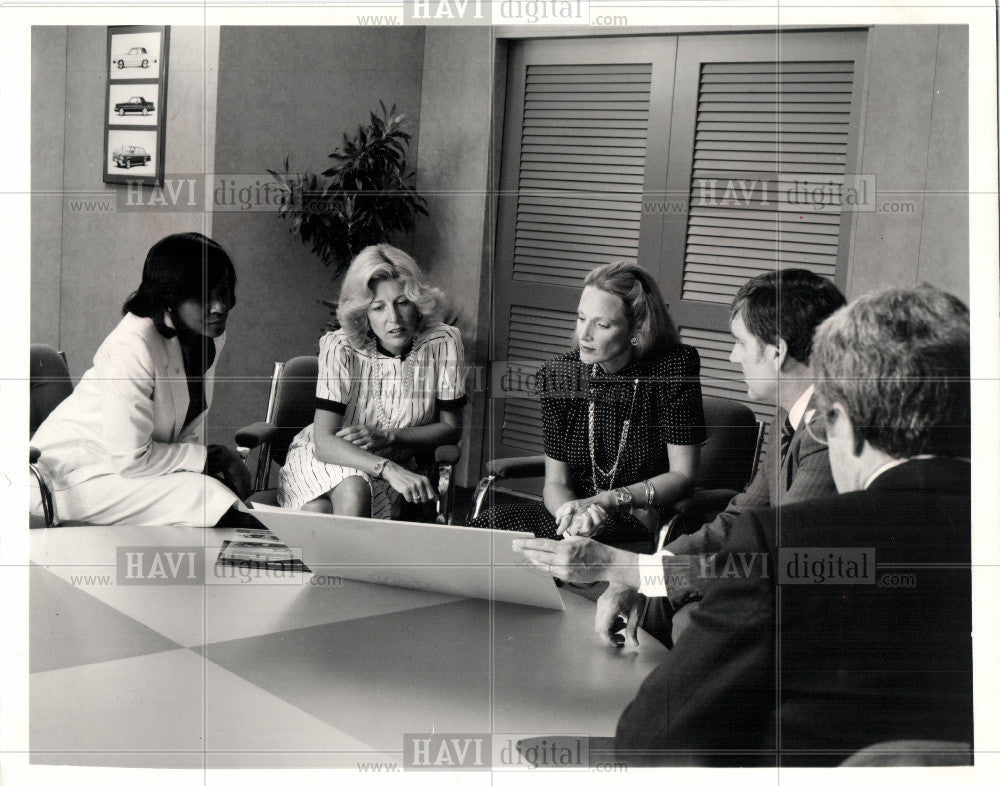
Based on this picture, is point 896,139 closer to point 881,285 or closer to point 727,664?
point 881,285

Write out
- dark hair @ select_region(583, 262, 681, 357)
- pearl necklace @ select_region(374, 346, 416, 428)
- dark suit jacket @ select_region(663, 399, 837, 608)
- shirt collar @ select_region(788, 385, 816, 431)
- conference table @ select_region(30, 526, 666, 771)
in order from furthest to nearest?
pearl necklace @ select_region(374, 346, 416, 428)
dark hair @ select_region(583, 262, 681, 357)
shirt collar @ select_region(788, 385, 816, 431)
dark suit jacket @ select_region(663, 399, 837, 608)
conference table @ select_region(30, 526, 666, 771)

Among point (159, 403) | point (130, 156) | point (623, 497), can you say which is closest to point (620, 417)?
point (623, 497)

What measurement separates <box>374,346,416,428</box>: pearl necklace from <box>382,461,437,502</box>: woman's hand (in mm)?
87

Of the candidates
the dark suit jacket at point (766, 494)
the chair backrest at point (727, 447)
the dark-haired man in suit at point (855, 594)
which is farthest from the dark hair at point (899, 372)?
the chair backrest at point (727, 447)

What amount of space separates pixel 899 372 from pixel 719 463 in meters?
0.49

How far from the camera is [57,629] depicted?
1.21 m

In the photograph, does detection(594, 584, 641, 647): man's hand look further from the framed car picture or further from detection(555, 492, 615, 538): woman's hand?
the framed car picture

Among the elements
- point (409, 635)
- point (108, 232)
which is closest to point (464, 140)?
point (108, 232)

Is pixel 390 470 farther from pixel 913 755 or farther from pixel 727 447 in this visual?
pixel 913 755

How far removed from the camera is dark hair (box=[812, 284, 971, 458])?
1.25 meters

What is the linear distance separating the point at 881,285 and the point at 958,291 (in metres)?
0.16

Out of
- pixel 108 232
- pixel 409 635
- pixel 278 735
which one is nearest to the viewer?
pixel 278 735

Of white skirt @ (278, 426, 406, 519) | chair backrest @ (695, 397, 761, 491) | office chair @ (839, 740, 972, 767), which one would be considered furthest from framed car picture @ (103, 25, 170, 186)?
office chair @ (839, 740, 972, 767)

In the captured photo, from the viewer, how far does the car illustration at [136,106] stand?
1.71 metres
